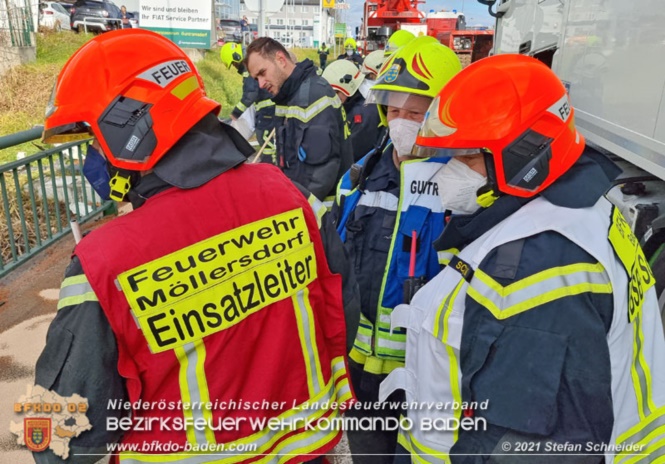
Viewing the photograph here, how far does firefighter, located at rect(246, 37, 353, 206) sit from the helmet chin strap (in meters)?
2.48

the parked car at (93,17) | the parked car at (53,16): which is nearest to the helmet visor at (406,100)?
the parked car at (53,16)

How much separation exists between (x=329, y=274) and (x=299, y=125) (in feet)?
8.06

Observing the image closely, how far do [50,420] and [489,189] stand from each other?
1.30 metres

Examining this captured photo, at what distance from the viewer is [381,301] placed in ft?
6.73

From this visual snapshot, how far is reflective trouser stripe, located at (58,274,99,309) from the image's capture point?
121cm

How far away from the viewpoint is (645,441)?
1.38 meters

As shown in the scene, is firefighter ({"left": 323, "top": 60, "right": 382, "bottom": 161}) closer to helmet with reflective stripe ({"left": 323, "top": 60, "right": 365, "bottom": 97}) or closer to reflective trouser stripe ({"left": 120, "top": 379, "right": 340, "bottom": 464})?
helmet with reflective stripe ({"left": 323, "top": 60, "right": 365, "bottom": 97})

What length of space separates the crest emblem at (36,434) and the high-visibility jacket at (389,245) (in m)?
1.18

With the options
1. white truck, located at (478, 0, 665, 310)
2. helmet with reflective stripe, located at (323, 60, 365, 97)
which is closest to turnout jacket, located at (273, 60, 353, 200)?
helmet with reflective stripe, located at (323, 60, 365, 97)

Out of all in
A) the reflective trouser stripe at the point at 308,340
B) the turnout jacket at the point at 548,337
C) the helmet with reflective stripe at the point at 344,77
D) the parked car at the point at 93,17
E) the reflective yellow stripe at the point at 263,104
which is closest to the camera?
the turnout jacket at the point at 548,337

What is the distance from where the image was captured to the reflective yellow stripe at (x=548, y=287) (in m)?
1.20

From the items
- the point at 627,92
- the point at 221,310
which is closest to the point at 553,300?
the point at 221,310

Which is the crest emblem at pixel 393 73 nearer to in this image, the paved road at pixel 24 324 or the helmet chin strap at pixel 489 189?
the helmet chin strap at pixel 489 189

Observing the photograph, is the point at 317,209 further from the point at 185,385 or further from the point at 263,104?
the point at 263,104
